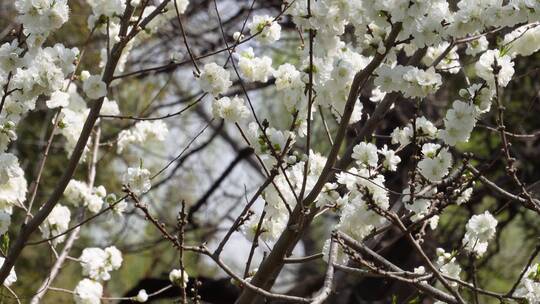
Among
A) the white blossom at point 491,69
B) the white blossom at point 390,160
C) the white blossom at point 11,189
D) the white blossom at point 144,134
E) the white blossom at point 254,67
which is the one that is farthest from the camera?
the white blossom at point 144,134

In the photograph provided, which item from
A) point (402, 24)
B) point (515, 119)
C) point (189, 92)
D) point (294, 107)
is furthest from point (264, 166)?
point (189, 92)

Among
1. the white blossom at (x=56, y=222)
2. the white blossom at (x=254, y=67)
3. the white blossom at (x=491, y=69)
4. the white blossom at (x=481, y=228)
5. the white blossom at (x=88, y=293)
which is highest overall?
the white blossom at (x=254, y=67)

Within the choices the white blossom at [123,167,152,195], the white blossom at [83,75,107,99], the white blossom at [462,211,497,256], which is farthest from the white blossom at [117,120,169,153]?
the white blossom at [462,211,497,256]

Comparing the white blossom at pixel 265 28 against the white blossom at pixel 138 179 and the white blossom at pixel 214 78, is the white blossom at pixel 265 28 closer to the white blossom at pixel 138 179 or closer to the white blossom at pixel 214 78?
the white blossom at pixel 214 78

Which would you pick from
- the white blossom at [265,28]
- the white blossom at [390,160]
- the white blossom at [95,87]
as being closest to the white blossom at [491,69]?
the white blossom at [390,160]

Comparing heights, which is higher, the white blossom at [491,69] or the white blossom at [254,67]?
the white blossom at [254,67]

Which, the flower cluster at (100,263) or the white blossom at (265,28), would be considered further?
the flower cluster at (100,263)

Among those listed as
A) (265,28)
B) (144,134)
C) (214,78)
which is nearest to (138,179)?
(214,78)

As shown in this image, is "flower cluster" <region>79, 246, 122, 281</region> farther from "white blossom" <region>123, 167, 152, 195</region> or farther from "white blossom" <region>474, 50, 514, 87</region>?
"white blossom" <region>474, 50, 514, 87</region>

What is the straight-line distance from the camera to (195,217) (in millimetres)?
6840

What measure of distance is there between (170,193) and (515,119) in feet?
11.1

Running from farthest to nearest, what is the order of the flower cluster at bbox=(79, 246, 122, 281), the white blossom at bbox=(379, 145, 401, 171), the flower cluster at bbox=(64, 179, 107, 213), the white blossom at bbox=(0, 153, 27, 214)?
the flower cluster at bbox=(64, 179, 107, 213)
the flower cluster at bbox=(79, 246, 122, 281)
the white blossom at bbox=(0, 153, 27, 214)
the white blossom at bbox=(379, 145, 401, 171)

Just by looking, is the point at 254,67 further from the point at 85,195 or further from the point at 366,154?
the point at 85,195

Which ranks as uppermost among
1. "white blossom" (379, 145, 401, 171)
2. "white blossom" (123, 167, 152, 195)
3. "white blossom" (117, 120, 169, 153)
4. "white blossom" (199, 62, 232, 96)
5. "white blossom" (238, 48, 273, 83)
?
"white blossom" (117, 120, 169, 153)
